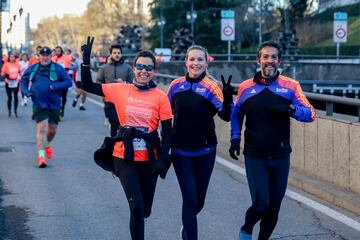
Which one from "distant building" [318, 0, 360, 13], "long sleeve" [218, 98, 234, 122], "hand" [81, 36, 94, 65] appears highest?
"distant building" [318, 0, 360, 13]

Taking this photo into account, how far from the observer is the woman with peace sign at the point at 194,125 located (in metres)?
6.37

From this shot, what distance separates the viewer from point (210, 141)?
6.47m

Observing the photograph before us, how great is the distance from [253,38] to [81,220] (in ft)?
254

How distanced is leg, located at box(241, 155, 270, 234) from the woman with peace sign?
39 cm

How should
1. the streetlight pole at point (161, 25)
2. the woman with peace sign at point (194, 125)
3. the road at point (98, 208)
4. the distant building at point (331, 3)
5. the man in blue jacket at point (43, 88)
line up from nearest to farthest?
the woman with peace sign at point (194, 125), the road at point (98, 208), the man in blue jacket at point (43, 88), the streetlight pole at point (161, 25), the distant building at point (331, 3)

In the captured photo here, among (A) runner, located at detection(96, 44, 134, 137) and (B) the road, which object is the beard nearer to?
(B) the road

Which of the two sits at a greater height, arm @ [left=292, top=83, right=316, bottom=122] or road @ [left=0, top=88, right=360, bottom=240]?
arm @ [left=292, top=83, right=316, bottom=122]

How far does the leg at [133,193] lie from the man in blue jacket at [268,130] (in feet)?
2.95

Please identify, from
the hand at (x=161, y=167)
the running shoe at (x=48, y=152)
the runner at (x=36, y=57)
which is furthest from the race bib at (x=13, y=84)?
the hand at (x=161, y=167)

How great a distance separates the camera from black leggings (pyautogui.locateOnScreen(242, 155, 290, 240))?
6.20 meters

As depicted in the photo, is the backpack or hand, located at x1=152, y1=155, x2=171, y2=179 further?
the backpack

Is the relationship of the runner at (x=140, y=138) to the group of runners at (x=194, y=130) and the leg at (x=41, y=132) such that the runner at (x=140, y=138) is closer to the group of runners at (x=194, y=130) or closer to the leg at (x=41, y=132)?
the group of runners at (x=194, y=130)

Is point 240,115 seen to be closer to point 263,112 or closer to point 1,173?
point 263,112

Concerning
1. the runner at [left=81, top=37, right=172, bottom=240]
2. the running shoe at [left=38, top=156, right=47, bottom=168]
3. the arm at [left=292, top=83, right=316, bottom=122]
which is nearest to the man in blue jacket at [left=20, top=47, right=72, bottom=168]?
the running shoe at [left=38, top=156, right=47, bottom=168]
